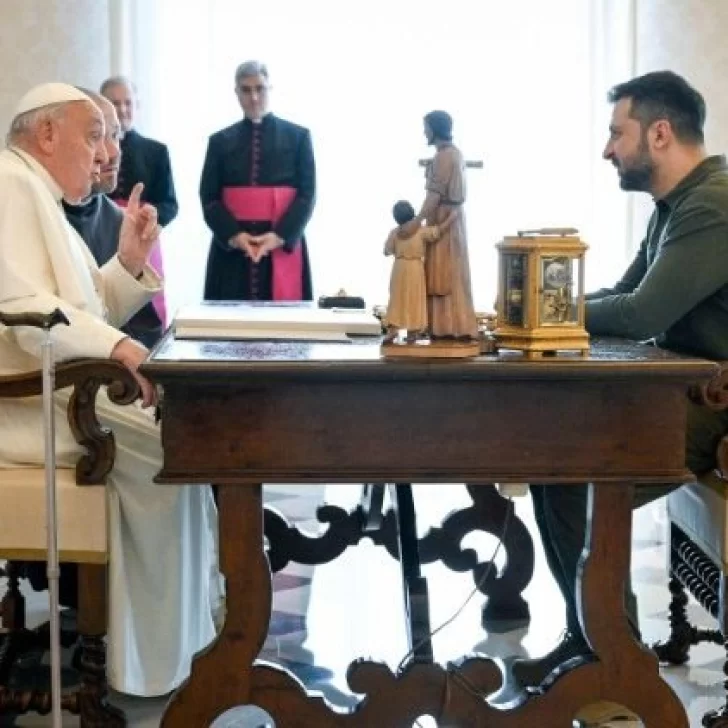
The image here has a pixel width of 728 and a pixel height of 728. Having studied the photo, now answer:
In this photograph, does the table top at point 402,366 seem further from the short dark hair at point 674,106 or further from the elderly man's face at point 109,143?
the elderly man's face at point 109,143

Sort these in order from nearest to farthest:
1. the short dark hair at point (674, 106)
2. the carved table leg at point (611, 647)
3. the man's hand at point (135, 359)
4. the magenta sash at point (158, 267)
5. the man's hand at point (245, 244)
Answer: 1. the carved table leg at point (611, 647)
2. the man's hand at point (135, 359)
3. the short dark hair at point (674, 106)
4. the magenta sash at point (158, 267)
5. the man's hand at point (245, 244)

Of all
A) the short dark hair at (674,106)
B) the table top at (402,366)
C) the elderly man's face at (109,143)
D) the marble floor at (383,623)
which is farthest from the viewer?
the elderly man's face at (109,143)

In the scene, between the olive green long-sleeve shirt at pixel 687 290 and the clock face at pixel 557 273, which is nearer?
the clock face at pixel 557 273

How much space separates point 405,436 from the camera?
242cm

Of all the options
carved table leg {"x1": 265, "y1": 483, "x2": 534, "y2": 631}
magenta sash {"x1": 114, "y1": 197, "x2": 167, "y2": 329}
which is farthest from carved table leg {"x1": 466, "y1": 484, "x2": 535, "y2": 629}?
magenta sash {"x1": 114, "y1": 197, "x2": 167, "y2": 329}

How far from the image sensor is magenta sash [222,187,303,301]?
5.95 metres

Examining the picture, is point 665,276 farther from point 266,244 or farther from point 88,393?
point 266,244

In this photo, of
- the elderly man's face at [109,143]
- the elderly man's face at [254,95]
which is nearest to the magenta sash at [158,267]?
the elderly man's face at [254,95]

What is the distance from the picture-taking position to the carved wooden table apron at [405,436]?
2354 millimetres

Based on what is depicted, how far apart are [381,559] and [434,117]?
256 centimetres

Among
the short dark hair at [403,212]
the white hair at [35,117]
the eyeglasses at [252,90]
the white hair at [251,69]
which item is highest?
the white hair at [251,69]

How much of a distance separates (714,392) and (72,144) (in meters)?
1.67

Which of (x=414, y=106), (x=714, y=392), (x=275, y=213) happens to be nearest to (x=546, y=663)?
(x=714, y=392)

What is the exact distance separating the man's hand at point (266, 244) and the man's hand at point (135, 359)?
3023 millimetres
